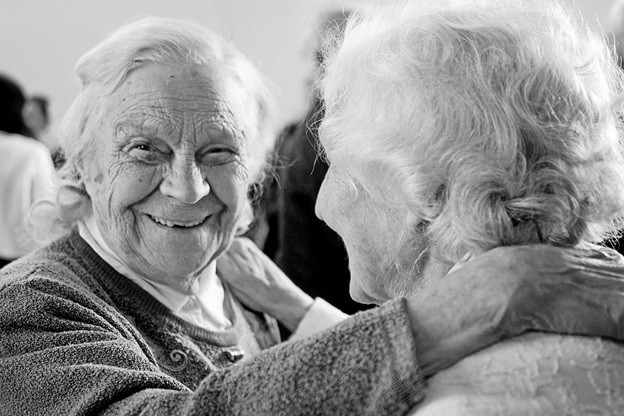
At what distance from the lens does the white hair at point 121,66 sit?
1891 mm

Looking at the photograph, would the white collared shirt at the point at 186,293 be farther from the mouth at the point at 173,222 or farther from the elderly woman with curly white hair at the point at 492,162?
the elderly woman with curly white hair at the point at 492,162

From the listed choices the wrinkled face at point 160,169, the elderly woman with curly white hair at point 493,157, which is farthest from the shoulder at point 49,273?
the elderly woman with curly white hair at point 493,157

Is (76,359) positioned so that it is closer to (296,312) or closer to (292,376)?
(292,376)

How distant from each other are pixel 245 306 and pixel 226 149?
466mm

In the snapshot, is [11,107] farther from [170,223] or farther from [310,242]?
[170,223]

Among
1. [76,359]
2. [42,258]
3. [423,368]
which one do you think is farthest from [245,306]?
[423,368]

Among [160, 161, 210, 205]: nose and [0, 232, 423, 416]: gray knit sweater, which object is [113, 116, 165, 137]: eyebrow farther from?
[0, 232, 423, 416]: gray knit sweater

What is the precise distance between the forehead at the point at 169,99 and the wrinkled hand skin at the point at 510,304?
0.85 metres

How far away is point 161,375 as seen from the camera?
4.85ft

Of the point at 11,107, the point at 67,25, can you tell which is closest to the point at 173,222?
the point at 11,107

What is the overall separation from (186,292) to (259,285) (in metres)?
0.31

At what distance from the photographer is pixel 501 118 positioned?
4.20 feet

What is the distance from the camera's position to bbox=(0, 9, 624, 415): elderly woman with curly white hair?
46.6 inches

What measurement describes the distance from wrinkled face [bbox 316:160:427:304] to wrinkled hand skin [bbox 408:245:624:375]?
0.24 metres
